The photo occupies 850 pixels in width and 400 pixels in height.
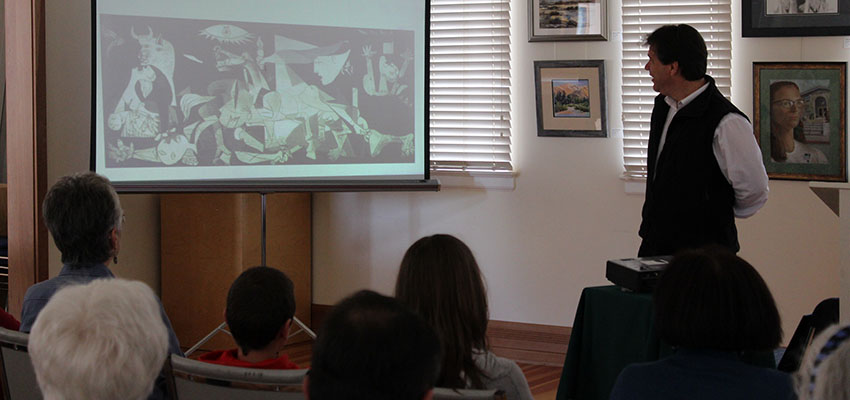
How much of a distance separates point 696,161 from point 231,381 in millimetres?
1953

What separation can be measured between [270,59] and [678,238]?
7.62 ft

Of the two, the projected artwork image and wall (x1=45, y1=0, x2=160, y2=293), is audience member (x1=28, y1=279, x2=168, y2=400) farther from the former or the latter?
wall (x1=45, y1=0, x2=160, y2=293)

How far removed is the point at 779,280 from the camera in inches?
176

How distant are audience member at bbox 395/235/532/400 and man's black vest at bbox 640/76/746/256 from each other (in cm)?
134

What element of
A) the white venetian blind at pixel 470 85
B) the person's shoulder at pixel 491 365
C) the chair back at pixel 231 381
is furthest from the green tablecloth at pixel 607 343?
the white venetian blind at pixel 470 85

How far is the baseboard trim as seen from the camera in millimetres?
4910

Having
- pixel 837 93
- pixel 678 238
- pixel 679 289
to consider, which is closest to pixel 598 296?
pixel 678 238

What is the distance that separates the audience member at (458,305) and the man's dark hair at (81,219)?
40.9 inches

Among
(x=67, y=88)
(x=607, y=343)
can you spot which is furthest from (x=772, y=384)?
(x=67, y=88)

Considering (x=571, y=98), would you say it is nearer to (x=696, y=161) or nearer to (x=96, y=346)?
(x=696, y=161)

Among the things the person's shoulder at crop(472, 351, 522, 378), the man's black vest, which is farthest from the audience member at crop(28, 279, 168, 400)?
the man's black vest

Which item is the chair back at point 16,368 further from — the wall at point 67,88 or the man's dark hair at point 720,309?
the wall at point 67,88

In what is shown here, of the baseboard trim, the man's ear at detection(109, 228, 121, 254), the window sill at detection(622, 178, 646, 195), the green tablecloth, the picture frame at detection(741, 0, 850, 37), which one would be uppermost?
the picture frame at detection(741, 0, 850, 37)

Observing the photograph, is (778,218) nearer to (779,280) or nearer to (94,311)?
(779,280)
